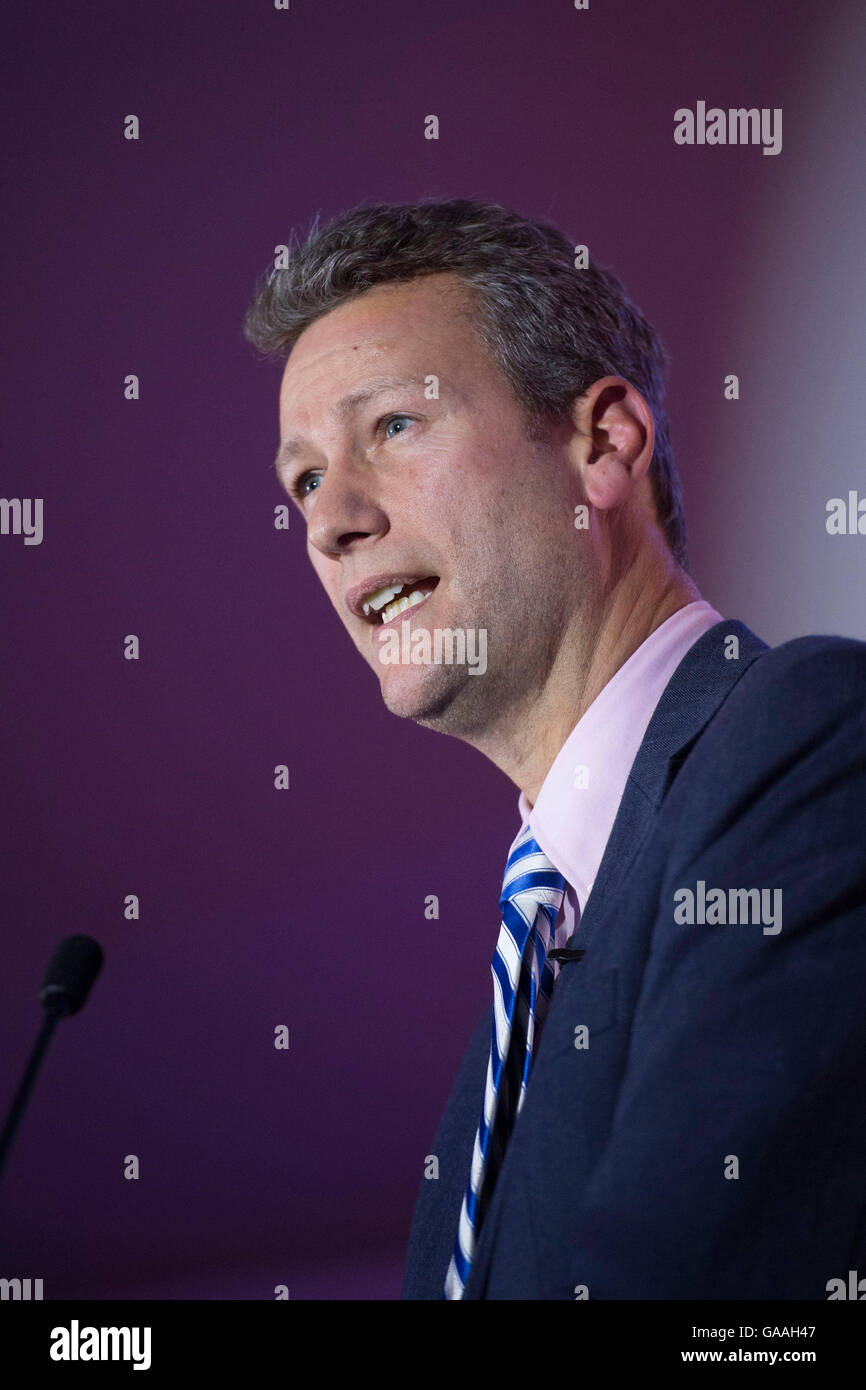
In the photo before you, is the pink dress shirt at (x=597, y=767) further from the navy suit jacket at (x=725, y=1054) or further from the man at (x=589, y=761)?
the navy suit jacket at (x=725, y=1054)

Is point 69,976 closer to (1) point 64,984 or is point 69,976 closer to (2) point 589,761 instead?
(1) point 64,984

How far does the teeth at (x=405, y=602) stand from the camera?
1.72 meters

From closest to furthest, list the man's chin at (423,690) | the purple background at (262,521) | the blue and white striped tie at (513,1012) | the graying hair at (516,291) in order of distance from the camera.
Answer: the blue and white striped tie at (513,1012), the man's chin at (423,690), the graying hair at (516,291), the purple background at (262,521)

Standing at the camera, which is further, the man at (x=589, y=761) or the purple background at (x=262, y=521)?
the purple background at (x=262, y=521)

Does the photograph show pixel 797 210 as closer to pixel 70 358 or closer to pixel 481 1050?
A: pixel 70 358

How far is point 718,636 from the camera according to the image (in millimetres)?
1487

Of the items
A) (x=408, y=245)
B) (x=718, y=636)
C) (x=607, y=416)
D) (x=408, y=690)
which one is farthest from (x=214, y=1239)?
(x=408, y=245)

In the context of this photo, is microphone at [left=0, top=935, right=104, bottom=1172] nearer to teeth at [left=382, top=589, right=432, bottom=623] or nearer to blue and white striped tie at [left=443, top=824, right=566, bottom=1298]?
blue and white striped tie at [left=443, top=824, right=566, bottom=1298]

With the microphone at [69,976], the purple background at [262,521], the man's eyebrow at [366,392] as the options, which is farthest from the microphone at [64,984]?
the purple background at [262,521]

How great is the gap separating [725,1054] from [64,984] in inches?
23.6

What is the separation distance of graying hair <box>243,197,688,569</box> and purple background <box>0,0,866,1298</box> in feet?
1.12

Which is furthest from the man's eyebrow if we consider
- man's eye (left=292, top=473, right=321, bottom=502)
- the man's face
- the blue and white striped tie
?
the blue and white striped tie

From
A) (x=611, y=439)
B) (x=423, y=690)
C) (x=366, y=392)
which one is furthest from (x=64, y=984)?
(x=611, y=439)

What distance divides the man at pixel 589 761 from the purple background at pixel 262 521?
0.90ft
